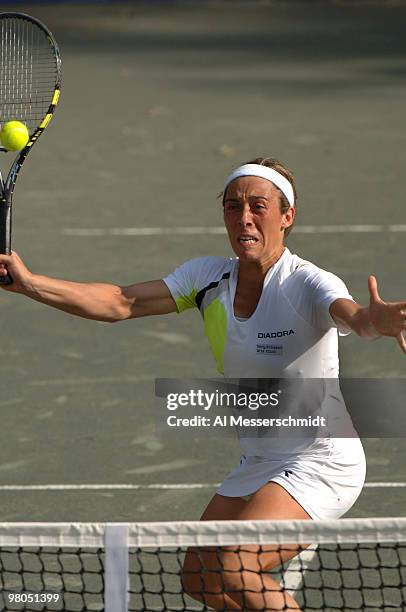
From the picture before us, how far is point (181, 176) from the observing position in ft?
54.4

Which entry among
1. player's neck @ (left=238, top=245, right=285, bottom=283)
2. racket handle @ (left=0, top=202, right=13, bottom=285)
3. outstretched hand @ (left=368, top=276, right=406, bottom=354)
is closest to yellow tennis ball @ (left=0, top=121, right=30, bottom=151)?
racket handle @ (left=0, top=202, right=13, bottom=285)

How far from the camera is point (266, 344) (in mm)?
5543

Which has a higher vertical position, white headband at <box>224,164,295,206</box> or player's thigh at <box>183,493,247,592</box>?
white headband at <box>224,164,295,206</box>

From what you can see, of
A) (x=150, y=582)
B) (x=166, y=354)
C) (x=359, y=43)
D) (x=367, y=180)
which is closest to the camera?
(x=150, y=582)

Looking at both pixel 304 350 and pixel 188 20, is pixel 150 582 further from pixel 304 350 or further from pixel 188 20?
pixel 188 20

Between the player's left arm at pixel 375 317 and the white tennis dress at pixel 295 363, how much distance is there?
0.16m

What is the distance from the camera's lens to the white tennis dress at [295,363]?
5.45 m

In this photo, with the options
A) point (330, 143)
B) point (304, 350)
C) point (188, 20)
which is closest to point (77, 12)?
point (188, 20)

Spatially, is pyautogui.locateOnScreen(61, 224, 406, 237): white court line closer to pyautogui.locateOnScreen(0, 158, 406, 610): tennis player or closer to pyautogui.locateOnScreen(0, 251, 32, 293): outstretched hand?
pyautogui.locateOnScreen(0, 158, 406, 610): tennis player

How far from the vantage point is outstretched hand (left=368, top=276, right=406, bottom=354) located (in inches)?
196

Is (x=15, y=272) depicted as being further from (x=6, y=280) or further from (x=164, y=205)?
(x=164, y=205)

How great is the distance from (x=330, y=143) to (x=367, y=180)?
2.05m

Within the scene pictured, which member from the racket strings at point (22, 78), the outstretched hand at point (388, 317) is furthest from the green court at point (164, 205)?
the outstretched hand at point (388, 317)

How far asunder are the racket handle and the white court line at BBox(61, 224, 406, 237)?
8063 mm
